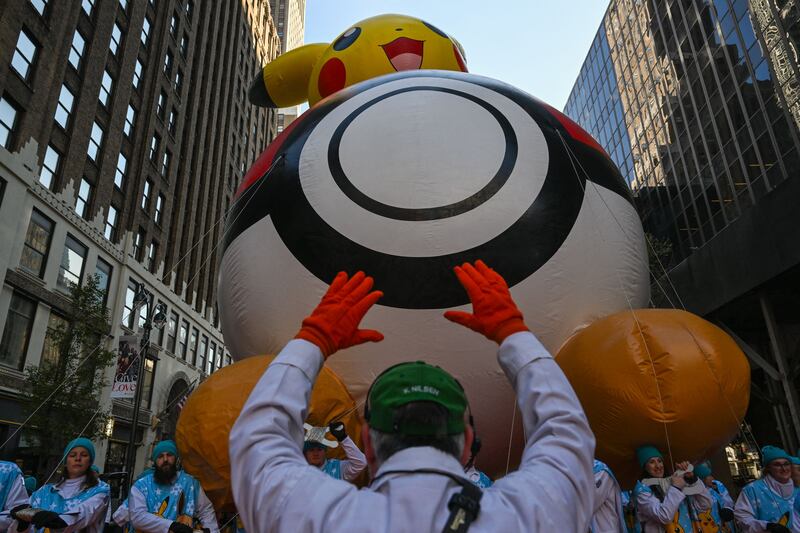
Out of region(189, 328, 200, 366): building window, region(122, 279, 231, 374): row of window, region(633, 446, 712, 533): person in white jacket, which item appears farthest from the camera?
region(189, 328, 200, 366): building window

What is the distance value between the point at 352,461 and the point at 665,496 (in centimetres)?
269

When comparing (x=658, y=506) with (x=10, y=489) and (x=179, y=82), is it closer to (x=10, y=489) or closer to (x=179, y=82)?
(x=10, y=489)

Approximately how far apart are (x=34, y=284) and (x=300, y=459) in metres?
19.9


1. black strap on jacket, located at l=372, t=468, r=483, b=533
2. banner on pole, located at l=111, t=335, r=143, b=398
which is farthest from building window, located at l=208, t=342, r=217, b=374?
black strap on jacket, located at l=372, t=468, r=483, b=533

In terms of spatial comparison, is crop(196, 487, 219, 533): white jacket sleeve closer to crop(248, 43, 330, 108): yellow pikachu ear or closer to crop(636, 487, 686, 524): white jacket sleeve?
crop(636, 487, 686, 524): white jacket sleeve

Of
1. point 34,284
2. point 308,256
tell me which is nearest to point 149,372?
point 34,284

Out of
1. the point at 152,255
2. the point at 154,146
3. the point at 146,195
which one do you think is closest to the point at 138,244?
the point at 152,255

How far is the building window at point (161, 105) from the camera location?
94.2 ft

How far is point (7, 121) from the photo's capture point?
1723 centimetres

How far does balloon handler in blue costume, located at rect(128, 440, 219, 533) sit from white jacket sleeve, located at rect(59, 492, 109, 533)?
0.26 metres

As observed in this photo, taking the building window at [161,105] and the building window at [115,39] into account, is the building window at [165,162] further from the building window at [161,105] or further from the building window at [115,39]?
the building window at [115,39]

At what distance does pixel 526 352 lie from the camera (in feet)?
4.77

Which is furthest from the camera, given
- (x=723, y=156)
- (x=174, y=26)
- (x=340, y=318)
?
(x=174, y=26)

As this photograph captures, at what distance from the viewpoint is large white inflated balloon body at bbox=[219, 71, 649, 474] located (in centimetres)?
351
